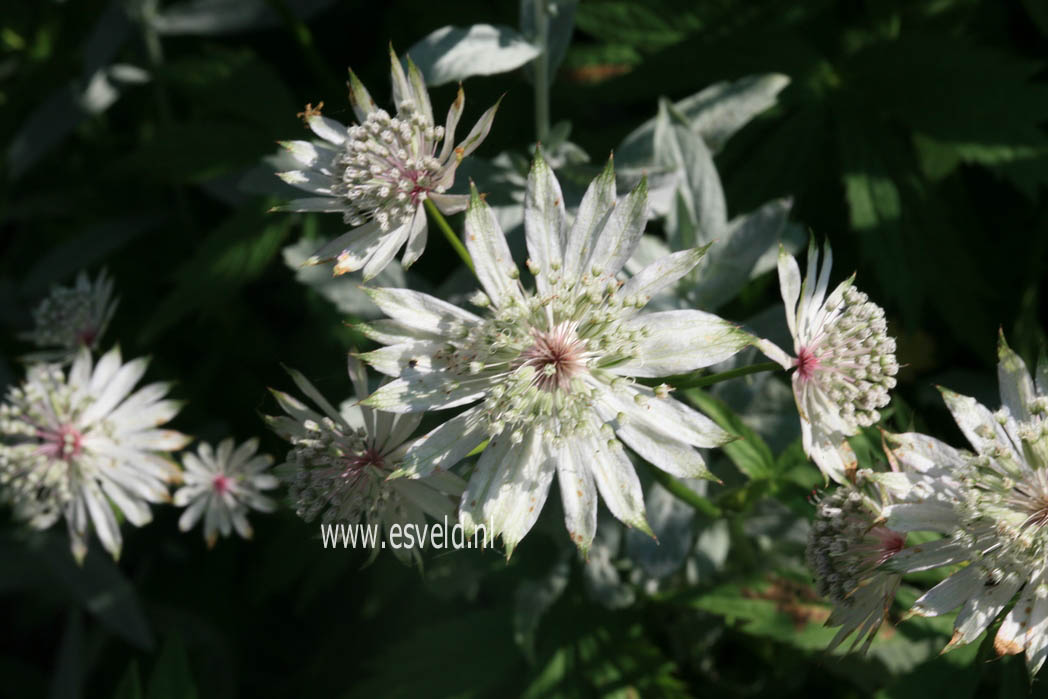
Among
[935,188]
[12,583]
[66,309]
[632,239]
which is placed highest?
[935,188]

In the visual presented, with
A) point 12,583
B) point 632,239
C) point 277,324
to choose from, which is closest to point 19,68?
point 277,324

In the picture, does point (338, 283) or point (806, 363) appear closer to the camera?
point (806, 363)

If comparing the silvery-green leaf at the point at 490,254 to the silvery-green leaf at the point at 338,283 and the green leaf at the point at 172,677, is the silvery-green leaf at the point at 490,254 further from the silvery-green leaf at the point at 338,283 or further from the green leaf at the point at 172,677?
the green leaf at the point at 172,677

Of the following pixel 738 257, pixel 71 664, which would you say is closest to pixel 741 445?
pixel 738 257

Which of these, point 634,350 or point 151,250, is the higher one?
point 151,250

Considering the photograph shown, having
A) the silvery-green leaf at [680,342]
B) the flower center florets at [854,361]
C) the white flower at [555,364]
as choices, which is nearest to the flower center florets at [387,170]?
the white flower at [555,364]

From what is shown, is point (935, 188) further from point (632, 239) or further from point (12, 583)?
point (12, 583)

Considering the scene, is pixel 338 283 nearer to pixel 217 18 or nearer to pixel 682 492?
pixel 682 492
